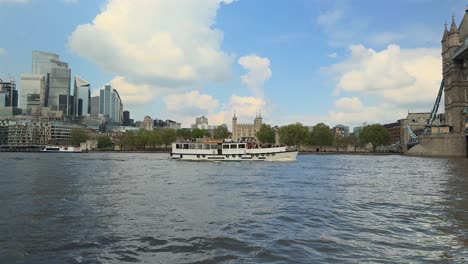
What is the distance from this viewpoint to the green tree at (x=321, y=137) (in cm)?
17575

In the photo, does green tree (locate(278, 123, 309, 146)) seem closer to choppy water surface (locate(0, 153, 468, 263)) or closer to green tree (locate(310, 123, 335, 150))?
green tree (locate(310, 123, 335, 150))

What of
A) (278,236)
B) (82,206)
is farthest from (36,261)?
(82,206)

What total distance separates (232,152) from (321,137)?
11033 cm

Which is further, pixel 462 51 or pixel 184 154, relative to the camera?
pixel 462 51

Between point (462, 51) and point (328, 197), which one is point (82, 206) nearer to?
point (328, 197)

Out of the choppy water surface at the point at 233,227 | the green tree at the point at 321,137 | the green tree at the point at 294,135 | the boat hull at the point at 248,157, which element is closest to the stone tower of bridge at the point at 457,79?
the boat hull at the point at 248,157

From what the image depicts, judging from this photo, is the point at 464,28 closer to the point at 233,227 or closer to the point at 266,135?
the point at 266,135

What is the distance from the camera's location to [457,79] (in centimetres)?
10150

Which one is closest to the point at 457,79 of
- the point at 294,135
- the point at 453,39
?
the point at 453,39

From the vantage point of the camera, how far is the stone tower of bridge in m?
99.3

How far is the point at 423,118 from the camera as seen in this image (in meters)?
193

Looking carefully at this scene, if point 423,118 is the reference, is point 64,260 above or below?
below

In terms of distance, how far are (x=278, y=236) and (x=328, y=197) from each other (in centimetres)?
1140

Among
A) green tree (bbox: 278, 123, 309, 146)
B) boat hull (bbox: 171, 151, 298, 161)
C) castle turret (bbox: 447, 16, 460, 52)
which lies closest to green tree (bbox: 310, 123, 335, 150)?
green tree (bbox: 278, 123, 309, 146)
